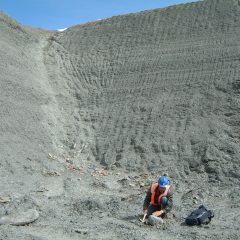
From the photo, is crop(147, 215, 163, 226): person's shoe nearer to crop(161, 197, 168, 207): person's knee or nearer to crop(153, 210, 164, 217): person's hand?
crop(153, 210, 164, 217): person's hand

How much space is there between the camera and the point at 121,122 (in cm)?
1541

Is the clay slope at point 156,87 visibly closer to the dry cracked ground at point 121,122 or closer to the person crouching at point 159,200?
the dry cracked ground at point 121,122

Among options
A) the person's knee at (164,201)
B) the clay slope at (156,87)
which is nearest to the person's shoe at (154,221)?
the person's knee at (164,201)

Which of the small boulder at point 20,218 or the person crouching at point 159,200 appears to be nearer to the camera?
the small boulder at point 20,218

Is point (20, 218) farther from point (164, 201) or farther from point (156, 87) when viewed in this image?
point (156, 87)

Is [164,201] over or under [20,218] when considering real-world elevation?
over

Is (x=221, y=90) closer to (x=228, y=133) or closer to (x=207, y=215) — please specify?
(x=228, y=133)

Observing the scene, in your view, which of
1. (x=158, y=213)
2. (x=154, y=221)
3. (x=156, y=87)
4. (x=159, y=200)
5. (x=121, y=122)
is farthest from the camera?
(x=156, y=87)

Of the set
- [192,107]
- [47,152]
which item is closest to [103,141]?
[47,152]

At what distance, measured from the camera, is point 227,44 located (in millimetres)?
16750

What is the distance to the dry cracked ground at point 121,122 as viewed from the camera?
934 centimetres

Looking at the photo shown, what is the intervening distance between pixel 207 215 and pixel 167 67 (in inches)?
365

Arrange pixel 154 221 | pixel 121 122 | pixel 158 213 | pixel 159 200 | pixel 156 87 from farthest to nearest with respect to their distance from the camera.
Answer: pixel 156 87
pixel 121 122
pixel 159 200
pixel 158 213
pixel 154 221

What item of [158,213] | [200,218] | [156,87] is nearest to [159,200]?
[158,213]
